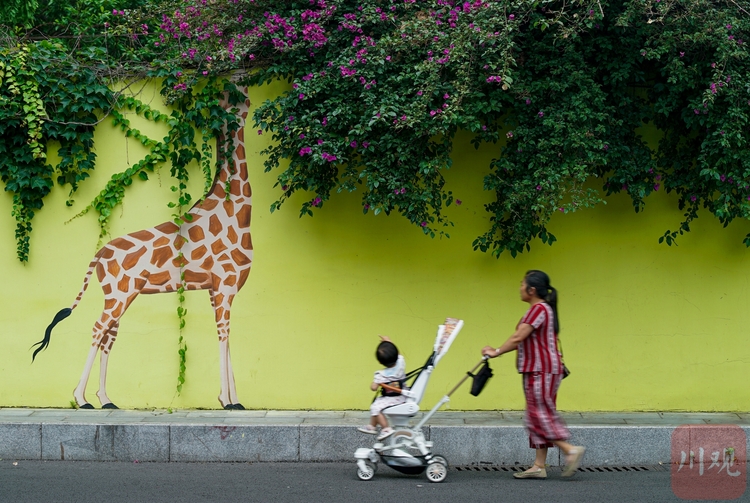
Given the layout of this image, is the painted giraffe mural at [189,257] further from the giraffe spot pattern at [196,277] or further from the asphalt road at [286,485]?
the asphalt road at [286,485]

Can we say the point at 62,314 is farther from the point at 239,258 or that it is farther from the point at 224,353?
the point at 239,258

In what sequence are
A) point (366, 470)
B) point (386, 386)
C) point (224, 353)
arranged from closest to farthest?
point (386, 386), point (366, 470), point (224, 353)

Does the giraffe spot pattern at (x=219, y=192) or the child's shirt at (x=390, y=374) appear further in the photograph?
the giraffe spot pattern at (x=219, y=192)

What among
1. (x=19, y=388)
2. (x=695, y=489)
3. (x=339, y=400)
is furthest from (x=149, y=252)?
(x=695, y=489)

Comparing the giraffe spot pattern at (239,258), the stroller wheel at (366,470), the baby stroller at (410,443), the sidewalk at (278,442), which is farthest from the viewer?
the giraffe spot pattern at (239,258)

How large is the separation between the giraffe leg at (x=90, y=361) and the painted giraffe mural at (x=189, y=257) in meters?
0.01

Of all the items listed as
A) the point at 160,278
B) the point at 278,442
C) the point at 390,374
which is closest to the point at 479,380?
the point at 390,374

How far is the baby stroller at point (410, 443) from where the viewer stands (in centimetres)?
586

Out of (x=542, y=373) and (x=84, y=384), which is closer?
(x=542, y=373)

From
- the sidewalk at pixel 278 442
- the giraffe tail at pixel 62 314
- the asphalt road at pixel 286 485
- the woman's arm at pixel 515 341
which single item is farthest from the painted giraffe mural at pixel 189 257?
the woman's arm at pixel 515 341

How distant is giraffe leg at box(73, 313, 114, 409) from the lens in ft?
25.5

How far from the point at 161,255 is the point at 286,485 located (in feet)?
9.69

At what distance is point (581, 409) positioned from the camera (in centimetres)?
769

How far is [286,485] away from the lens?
19.6 ft
